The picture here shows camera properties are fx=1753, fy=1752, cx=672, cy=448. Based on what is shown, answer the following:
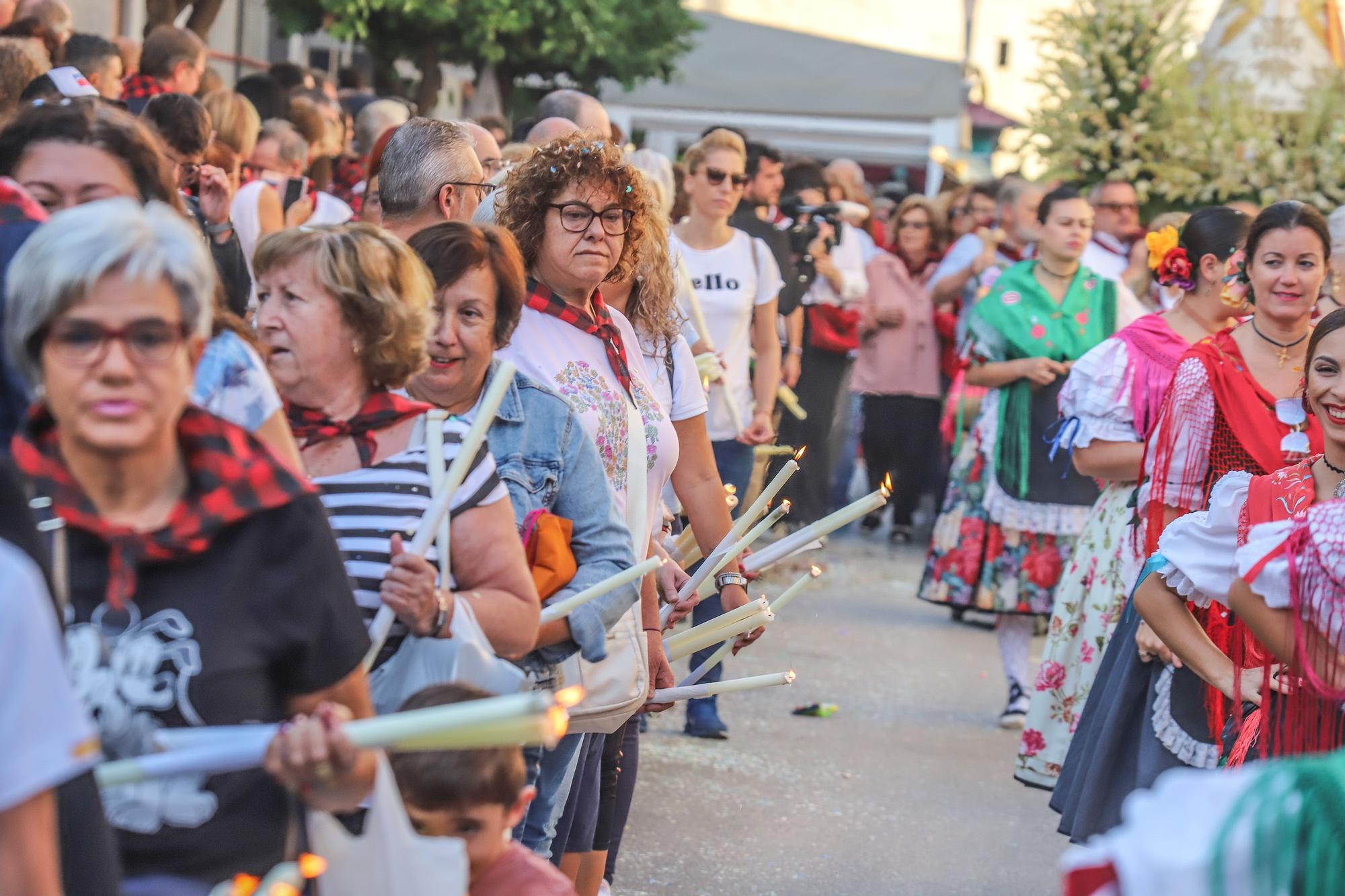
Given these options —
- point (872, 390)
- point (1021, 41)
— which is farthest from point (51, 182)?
point (1021, 41)

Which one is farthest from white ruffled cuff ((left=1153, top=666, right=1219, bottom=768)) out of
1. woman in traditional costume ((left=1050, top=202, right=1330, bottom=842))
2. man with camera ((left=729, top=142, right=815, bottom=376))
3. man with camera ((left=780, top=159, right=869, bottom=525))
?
man with camera ((left=780, top=159, right=869, bottom=525))

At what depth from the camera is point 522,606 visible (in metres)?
2.98

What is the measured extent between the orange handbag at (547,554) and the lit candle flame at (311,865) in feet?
3.45

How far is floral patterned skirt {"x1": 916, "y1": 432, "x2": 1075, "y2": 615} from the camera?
739 cm

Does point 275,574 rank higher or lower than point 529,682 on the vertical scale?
higher

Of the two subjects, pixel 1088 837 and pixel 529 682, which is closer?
pixel 529 682

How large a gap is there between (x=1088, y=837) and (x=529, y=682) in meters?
1.85

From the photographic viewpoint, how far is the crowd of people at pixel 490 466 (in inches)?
82.6

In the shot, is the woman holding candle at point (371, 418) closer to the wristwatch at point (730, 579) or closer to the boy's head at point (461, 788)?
the boy's head at point (461, 788)

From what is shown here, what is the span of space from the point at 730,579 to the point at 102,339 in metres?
2.59

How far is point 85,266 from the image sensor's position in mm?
2045

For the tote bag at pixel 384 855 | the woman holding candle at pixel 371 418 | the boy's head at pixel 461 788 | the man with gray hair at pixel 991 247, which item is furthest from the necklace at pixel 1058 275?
the tote bag at pixel 384 855

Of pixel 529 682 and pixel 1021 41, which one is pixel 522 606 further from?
pixel 1021 41

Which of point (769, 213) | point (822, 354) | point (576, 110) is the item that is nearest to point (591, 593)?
point (576, 110)
